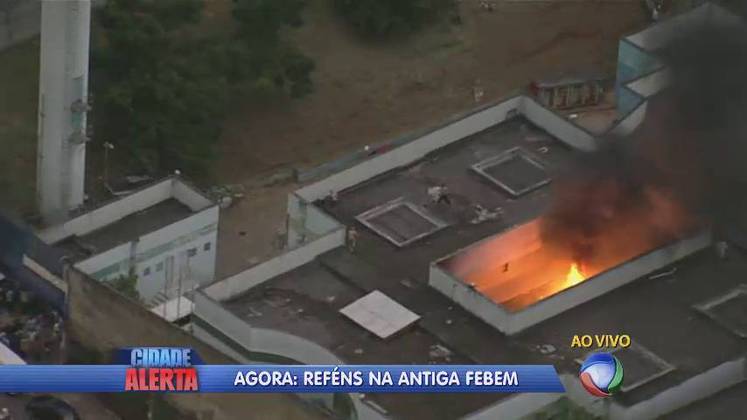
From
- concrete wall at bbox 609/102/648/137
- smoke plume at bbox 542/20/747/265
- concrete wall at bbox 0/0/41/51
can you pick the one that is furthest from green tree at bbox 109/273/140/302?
concrete wall at bbox 0/0/41/51

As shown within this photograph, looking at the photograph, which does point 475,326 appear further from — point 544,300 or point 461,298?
point 544,300

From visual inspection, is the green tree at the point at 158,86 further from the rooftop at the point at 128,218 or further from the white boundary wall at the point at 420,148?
the white boundary wall at the point at 420,148

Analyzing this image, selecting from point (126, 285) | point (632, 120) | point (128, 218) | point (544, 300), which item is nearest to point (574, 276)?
point (544, 300)

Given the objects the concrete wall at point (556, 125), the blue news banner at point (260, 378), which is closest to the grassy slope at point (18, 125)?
the concrete wall at point (556, 125)

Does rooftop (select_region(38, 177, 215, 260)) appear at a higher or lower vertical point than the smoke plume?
lower

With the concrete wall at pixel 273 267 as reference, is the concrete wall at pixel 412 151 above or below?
above

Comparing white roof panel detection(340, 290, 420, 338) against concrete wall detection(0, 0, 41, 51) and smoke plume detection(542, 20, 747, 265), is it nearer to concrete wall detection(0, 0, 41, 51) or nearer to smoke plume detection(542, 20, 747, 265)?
smoke plume detection(542, 20, 747, 265)
